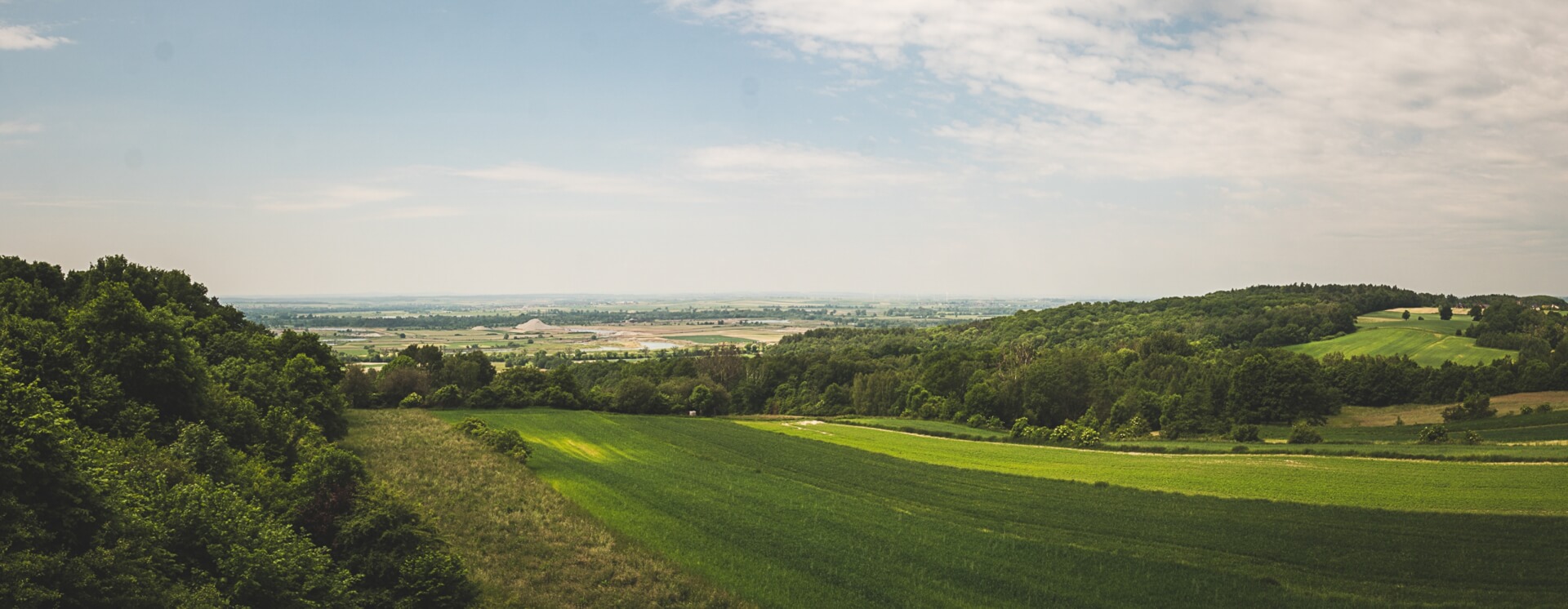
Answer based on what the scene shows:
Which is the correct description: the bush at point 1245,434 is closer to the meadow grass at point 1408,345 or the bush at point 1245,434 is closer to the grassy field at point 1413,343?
the meadow grass at point 1408,345

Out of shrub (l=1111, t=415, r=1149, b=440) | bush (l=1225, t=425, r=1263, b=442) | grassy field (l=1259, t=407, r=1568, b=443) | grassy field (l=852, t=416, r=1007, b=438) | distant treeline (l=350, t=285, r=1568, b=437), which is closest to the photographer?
grassy field (l=1259, t=407, r=1568, b=443)

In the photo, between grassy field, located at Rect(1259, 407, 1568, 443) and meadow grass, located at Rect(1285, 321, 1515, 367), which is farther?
meadow grass, located at Rect(1285, 321, 1515, 367)

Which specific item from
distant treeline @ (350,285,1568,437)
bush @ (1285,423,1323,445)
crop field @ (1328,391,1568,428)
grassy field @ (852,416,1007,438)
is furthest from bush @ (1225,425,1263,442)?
grassy field @ (852,416,1007,438)

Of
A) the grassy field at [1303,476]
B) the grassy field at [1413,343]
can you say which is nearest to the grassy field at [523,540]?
the grassy field at [1303,476]

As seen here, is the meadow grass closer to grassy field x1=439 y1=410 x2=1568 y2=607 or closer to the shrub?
the shrub

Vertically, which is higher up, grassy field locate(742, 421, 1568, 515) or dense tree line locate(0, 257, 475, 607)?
dense tree line locate(0, 257, 475, 607)

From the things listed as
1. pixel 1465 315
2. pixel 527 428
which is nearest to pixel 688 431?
pixel 527 428
